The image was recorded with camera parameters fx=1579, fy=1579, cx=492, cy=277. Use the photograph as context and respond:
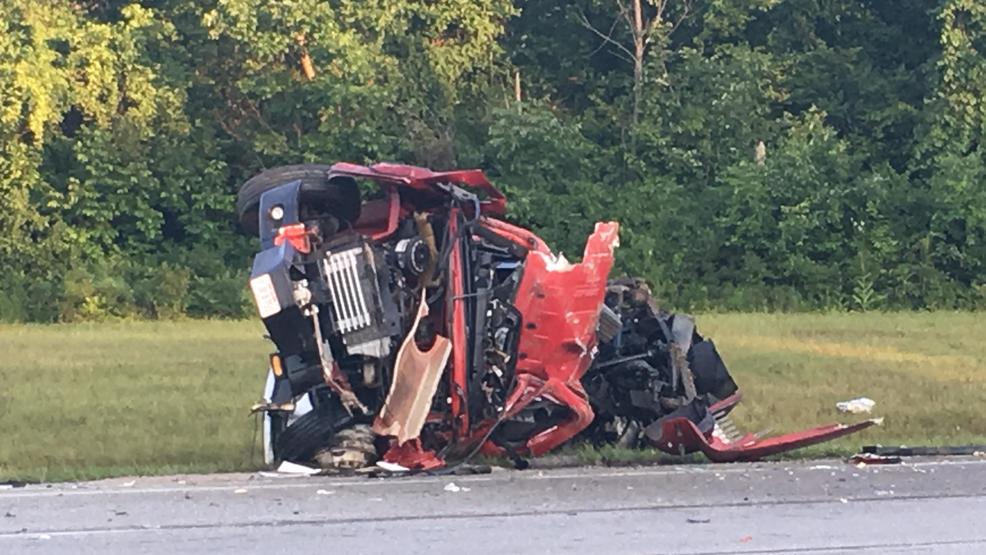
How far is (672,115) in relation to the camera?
30.6m

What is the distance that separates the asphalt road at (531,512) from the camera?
23.5ft

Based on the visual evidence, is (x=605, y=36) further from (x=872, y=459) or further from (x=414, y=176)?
(x=872, y=459)

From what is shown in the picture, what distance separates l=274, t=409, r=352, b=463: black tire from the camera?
376 inches

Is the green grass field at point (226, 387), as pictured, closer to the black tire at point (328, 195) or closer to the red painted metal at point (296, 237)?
the red painted metal at point (296, 237)

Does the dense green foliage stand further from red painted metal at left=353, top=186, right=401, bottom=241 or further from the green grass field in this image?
red painted metal at left=353, top=186, right=401, bottom=241

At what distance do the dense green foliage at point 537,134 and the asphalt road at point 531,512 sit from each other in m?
18.0

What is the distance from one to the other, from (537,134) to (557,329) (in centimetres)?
2005

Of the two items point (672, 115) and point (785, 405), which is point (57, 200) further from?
point (785, 405)

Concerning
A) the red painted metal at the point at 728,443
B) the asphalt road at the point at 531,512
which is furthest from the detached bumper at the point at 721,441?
the asphalt road at the point at 531,512

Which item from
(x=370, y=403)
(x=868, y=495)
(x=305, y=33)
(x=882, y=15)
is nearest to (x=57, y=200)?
(x=305, y=33)

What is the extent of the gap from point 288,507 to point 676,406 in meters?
3.15

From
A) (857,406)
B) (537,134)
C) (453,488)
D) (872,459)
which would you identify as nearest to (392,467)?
(453,488)

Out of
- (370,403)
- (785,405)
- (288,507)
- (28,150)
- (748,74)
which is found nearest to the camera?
(288,507)

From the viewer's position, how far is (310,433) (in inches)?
376
